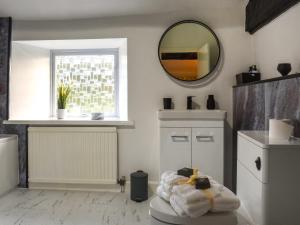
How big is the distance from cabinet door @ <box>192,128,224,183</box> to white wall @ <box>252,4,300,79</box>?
2.41 feet

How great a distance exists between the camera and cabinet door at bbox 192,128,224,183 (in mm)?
2666

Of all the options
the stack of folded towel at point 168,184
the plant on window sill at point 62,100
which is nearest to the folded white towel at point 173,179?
the stack of folded towel at point 168,184

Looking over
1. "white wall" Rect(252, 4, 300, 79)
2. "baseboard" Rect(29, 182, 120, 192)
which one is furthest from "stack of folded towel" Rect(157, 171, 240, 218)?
"baseboard" Rect(29, 182, 120, 192)

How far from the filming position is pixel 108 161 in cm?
303

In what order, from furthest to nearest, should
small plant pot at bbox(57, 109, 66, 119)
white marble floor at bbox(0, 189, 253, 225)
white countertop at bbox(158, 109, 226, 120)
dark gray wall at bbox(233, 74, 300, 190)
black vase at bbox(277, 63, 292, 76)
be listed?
small plant pot at bbox(57, 109, 66, 119), white countertop at bbox(158, 109, 226, 120), white marble floor at bbox(0, 189, 253, 225), black vase at bbox(277, 63, 292, 76), dark gray wall at bbox(233, 74, 300, 190)

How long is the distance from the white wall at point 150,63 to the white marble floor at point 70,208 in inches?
17.4

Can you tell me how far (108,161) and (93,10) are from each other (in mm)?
1672

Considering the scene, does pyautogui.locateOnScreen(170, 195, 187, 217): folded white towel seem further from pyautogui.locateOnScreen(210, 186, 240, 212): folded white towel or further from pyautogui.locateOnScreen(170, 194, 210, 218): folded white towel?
pyautogui.locateOnScreen(210, 186, 240, 212): folded white towel

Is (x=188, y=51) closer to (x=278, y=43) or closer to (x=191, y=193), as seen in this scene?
(x=278, y=43)

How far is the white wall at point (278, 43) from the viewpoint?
71.1 inches

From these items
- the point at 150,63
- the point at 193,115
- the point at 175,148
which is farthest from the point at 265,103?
the point at 150,63

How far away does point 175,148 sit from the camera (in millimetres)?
2684

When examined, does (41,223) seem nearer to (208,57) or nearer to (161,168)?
(161,168)

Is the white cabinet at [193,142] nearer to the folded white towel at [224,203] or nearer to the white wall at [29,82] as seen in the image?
the folded white towel at [224,203]
